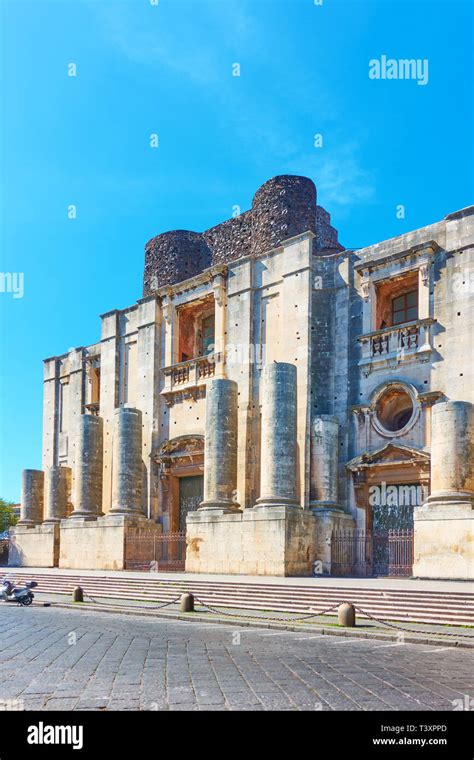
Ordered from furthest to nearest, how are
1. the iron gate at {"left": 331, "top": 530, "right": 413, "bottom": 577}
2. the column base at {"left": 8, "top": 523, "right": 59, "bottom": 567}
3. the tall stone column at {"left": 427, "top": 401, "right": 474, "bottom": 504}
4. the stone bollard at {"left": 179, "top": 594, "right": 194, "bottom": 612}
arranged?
the column base at {"left": 8, "top": 523, "right": 59, "bottom": 567}, the iron gate at {"left": 331, "top": 530, "right": 413, "bottom": 577}, the tall stone column at {"left": 427, "top": 401, "right": 474, "bottom": 504}, the stone bollard at {"left": 179, "top": 594, "right": 194, "bottom": 612}

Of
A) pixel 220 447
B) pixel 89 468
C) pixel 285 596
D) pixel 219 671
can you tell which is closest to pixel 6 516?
pixel 89 468

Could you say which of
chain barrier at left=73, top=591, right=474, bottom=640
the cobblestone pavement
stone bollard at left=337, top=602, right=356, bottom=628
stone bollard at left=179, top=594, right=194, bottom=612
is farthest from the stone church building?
the cobblestone pavement

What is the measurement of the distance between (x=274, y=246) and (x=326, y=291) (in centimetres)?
393

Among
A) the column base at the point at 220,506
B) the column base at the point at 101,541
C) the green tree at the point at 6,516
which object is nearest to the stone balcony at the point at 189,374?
the column base at the point at 101,541

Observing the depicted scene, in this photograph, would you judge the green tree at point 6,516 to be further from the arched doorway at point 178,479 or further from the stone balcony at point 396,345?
the stone balcony at point 396,345

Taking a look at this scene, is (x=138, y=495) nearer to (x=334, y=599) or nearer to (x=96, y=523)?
(x=96, y=523)

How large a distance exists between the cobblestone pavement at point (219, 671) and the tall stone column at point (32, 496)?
22602 millimetres

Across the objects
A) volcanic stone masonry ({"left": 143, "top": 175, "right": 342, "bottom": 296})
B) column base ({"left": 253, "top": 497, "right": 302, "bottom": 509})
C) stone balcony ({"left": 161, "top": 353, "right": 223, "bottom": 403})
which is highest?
volcanic stone masonry ({"left": 143, "top": 175, "right": 342, "bottom": 296})

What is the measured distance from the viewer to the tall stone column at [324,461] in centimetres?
2298

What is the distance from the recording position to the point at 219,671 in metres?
8.50

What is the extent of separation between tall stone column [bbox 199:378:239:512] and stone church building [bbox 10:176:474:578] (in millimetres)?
57

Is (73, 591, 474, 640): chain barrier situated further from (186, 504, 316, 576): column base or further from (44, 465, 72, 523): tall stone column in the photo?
(44, 465, 72, 523): tall stone column

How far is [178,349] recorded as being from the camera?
99.1ft

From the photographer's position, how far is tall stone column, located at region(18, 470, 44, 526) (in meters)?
35.0
